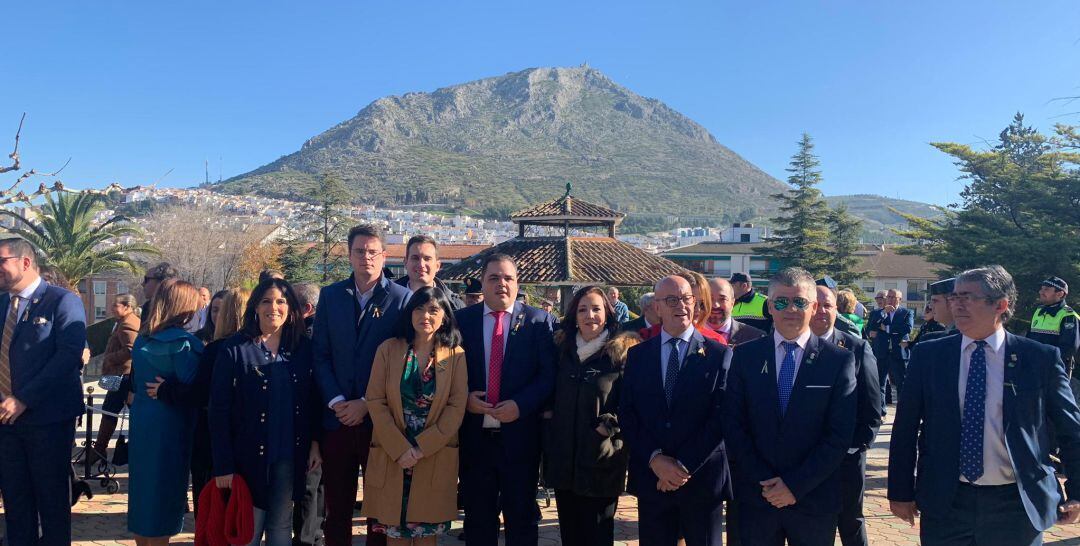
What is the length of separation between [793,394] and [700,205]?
12909 centimetres

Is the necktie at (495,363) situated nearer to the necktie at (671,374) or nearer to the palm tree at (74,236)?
the necktie at (671,374)

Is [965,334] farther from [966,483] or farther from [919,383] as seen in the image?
[966,483]

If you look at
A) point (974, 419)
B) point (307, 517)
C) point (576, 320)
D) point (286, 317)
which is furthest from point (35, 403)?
point (974, 419)

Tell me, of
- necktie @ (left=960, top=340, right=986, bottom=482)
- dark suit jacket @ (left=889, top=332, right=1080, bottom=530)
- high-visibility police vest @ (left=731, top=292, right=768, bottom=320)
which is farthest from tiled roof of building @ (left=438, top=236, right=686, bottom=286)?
necktie @ (left=960, top=340, right=986, bottom=482)

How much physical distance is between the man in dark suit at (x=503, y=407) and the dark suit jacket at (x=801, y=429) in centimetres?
122

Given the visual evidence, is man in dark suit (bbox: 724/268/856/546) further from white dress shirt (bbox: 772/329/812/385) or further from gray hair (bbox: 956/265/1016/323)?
gray hair (bbox: 956/265/1016/323)

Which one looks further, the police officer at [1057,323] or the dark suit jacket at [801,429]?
the police officer at [1057,323]

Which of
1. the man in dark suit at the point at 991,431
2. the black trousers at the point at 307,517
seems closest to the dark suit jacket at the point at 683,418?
the man in dark suit at the point at 991,431

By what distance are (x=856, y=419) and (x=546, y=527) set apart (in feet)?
8.78

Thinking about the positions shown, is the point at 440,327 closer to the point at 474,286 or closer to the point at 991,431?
the point at 474,286

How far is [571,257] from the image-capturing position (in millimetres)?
17906

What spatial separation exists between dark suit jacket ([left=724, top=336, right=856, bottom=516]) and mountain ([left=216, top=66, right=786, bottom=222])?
109 m

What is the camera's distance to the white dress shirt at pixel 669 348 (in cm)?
396

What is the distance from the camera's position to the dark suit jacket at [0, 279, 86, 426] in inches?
171
